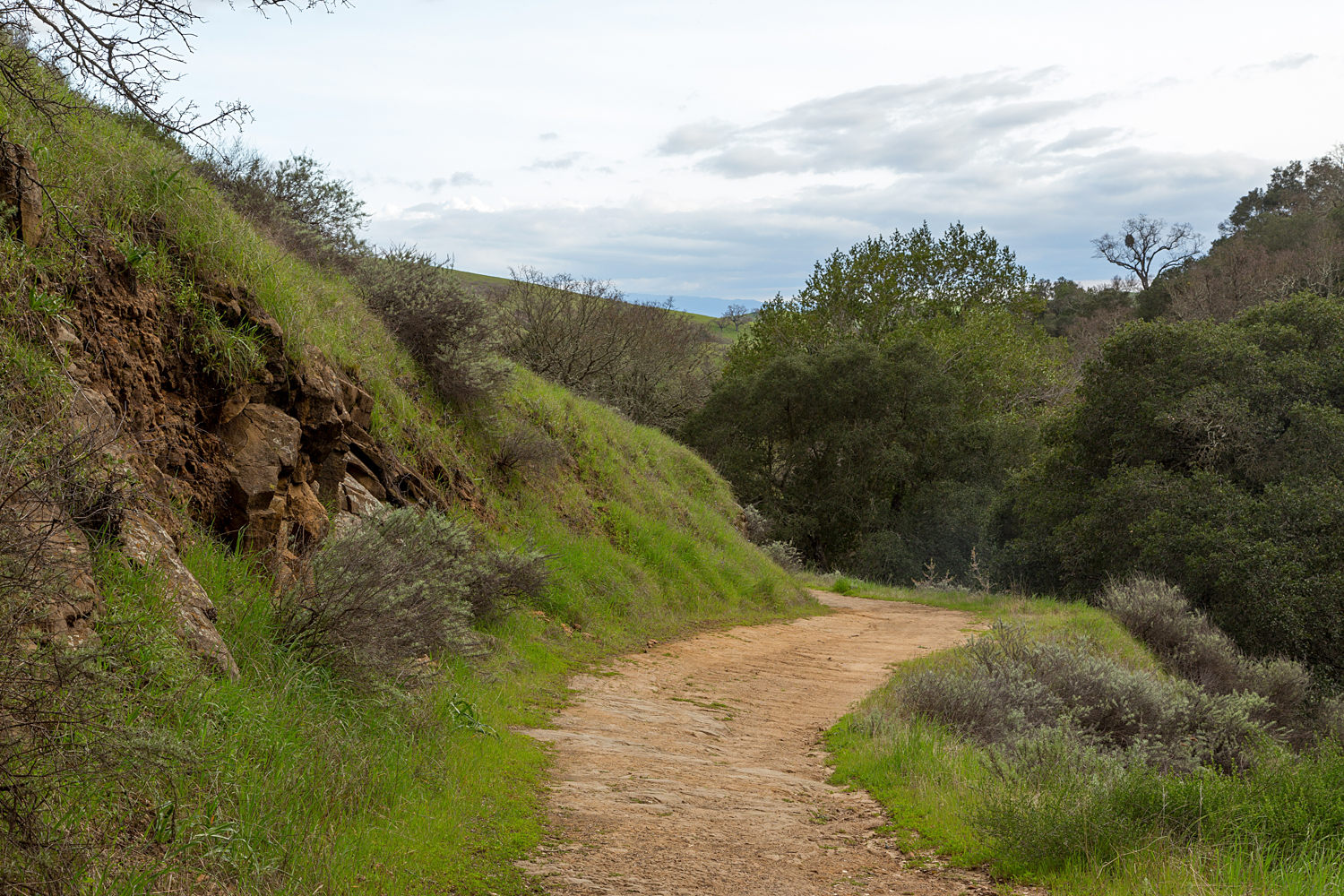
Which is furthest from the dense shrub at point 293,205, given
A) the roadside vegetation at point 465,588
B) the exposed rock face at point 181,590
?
the exposed rock face at point 181,590

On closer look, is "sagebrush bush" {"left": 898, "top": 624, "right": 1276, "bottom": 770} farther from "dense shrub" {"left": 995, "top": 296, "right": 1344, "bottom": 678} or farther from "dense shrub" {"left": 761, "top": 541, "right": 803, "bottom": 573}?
"dense shrub" {"left": 761, "top": 541, "right": 803, "bottom": 573}

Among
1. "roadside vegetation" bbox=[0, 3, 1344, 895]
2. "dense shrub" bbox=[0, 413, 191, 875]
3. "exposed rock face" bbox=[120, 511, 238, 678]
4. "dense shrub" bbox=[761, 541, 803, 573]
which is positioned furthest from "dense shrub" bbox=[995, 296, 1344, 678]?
"dense shrub" bbox=[0, 413, 191, 875]

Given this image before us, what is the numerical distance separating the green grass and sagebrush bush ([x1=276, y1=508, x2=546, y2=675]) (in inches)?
132

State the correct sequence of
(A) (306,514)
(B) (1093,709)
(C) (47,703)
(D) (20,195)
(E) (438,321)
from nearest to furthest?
(C) (47,703) < (D) (20,195) < (A) (306,514) < (B) (1093,709) < (E) (438,321)

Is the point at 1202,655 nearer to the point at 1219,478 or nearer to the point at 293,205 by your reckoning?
the point at 1219,478

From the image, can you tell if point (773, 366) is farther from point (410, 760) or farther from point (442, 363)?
point (410, 760)

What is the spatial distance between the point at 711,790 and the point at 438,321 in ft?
28.4

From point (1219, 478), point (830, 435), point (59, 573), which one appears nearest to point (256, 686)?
point (59, 573)

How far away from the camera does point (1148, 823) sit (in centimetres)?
450

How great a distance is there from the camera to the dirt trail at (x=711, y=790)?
431cm

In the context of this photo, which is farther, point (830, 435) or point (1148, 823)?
point (830, 435)

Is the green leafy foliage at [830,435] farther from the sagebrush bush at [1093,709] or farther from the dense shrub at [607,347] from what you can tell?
the sagebrush bush at [1093,709]

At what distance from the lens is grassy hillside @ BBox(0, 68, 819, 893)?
10.2 feet

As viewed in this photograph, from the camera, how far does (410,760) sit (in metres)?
4.84
